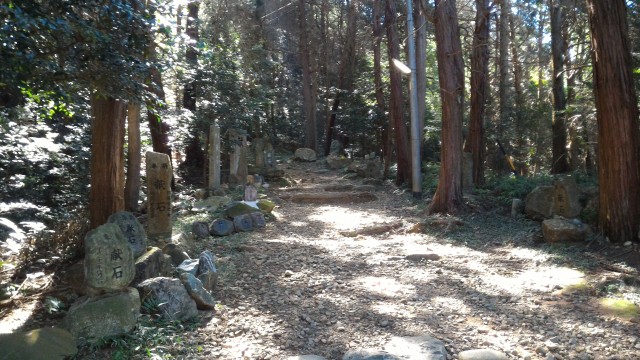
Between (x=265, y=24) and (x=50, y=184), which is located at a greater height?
(x=265, y=24)

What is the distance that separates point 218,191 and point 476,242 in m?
7.54

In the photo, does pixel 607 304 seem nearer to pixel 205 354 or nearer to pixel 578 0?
pixel 205 354

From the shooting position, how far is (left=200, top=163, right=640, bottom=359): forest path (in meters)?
4.62

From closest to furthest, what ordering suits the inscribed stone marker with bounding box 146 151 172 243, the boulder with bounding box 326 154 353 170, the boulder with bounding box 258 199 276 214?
1. the inscribed stone marker with bounding box 146 151 172 243
2. the boulder with bounding box 258 199 276 214
3. the boulder with bounding box 326 154 353 170

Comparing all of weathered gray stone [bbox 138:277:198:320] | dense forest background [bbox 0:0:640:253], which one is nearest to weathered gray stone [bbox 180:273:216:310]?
weathered gray stone [bbox 138:277:198:320]

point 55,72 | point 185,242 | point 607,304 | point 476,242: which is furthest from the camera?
point 476,242

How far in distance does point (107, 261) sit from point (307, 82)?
811 inches

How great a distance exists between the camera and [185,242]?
25.5ft

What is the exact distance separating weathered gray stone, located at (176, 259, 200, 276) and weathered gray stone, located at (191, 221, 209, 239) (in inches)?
122

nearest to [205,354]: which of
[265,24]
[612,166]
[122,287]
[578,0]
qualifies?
[122,287]

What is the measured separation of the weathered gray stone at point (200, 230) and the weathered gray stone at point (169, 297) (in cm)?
406

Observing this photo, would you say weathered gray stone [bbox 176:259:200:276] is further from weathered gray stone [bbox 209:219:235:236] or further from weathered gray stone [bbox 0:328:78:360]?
weathered gray stone [bbox 209:219:235:236]

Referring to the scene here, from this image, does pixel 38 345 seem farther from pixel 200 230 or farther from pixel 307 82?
pixel 307 82

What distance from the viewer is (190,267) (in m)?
5.86
